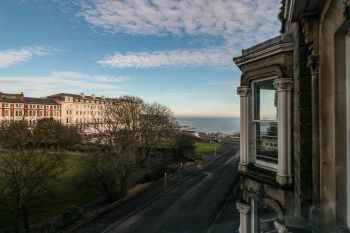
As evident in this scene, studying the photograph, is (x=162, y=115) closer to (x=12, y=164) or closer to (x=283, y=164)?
(x=12, y=164)

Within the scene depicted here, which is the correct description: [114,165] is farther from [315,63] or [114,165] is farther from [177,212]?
[315,63]

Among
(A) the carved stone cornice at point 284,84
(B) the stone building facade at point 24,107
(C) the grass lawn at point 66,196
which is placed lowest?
(C) the grass lawn at point 66,196

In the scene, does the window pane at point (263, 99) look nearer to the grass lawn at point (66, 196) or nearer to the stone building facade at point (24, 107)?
the grass lawn at point (66, 196)

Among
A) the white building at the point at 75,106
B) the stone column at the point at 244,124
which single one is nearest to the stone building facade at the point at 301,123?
the stone column at the point at 244,124

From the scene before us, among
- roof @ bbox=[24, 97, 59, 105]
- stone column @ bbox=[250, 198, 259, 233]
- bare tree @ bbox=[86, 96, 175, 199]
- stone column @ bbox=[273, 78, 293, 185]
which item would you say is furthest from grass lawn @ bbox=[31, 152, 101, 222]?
roof @ bbox=[24, 97, 59, 105]

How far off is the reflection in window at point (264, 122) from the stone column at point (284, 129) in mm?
745

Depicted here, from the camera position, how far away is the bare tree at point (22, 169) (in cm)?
1895

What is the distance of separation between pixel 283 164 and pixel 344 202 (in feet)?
6.97

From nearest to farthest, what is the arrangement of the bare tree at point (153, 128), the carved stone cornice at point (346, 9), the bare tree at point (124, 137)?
1. the carved stone cornice at point (346, 9)
2. the bare tree at point (124, 137)
3. the bare tree at point (153, 128)

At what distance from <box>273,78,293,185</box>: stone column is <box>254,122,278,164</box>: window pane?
0.64 m

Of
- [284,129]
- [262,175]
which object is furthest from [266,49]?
[262,175]

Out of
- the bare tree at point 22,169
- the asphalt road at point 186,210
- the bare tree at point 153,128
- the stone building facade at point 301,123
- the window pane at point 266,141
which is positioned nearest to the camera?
the stone building facade at point 301,123

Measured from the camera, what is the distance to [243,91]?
7.48m

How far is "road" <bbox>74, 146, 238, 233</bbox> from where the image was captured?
769 inches
